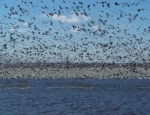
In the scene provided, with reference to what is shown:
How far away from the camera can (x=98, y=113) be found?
57.2 meters

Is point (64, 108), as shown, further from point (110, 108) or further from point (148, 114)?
point (148, 114)

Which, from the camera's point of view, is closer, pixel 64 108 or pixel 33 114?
pixel 33 114

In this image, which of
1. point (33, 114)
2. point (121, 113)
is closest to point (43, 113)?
point (33, 114)

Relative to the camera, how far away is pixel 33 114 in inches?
2151

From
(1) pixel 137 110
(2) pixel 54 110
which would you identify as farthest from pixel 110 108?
(2) pixel 54 110

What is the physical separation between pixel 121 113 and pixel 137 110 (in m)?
5.23

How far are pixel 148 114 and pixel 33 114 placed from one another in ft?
50.5

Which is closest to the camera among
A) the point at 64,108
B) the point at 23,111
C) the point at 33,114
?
the point at 33,114

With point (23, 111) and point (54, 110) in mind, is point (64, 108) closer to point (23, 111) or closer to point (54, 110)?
point (54, 110)

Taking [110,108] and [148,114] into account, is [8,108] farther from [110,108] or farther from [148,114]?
[148,114]

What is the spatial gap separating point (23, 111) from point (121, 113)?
13.4m

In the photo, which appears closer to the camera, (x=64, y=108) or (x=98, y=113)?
(x=98, y=113)

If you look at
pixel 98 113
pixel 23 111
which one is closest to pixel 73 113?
pixel 98 113

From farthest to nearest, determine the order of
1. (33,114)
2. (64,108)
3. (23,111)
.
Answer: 1. (64,108)
2. (23,111)
3. (33,114)
